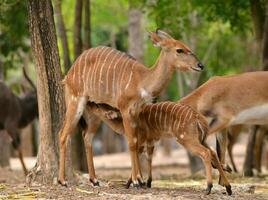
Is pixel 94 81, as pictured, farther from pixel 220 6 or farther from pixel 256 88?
pixel 220 6

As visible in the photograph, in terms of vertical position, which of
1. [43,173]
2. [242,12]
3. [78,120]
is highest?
[242,12]

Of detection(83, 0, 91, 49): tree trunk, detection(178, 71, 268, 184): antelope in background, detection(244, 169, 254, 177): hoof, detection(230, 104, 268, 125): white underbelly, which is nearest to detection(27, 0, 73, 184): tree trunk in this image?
detection(178, 71, 268, 184): antelope in background

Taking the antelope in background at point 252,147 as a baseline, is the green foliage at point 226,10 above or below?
above

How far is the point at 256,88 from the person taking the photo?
9.14 metres

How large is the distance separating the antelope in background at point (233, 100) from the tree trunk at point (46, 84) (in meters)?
1.71

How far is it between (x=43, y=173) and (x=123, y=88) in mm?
1344

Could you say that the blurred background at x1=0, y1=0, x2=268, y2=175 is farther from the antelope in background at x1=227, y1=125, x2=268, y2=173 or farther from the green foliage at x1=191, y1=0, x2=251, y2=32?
the antelope in background at x1=227, y1=125, x2=268, y2=173

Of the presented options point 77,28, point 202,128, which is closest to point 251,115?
point 202,128

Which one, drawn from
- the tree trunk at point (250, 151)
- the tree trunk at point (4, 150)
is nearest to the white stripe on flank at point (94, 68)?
the tree trunk at point (250, 151)

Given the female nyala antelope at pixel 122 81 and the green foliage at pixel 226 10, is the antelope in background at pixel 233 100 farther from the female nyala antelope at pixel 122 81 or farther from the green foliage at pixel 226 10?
the green foliage at pixel 226 10

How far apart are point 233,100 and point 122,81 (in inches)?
76.0

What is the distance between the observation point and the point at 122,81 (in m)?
7.68

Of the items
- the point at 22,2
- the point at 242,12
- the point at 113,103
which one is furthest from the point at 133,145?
the point at 242,12

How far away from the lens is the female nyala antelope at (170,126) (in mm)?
7614
